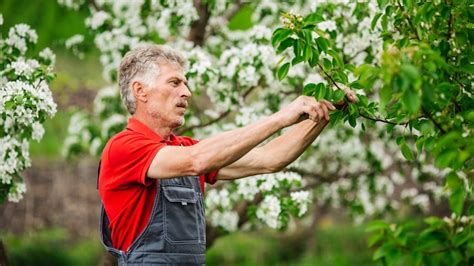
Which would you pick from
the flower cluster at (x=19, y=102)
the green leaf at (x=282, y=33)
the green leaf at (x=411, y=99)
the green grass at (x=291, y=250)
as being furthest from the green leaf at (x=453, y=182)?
the green grass at (x=291, y=250)

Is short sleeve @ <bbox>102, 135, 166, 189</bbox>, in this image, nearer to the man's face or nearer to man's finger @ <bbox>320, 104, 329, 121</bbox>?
the man's face

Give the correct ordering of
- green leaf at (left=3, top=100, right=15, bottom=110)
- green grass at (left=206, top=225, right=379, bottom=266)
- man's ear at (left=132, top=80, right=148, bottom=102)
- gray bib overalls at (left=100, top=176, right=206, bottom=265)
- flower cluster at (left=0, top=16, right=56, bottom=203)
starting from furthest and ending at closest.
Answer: green grass at (left=206, top=225, right=379, bottom=266) < flower cluster at (left=0, top=16, right=56, bottom=203) < green leaf at (left=3, top=100, right=15, bottom=110) < man's ear at (left=132, top=80, right=148, bottom=102) < gray bib overalls at (left=100, top=176, right=206, bottom=265)

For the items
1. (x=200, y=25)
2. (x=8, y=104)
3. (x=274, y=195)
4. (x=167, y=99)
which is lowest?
(x=274, y=195)

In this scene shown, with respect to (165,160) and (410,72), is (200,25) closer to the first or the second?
(165,160)

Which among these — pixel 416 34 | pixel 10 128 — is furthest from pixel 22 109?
pixel 416 34

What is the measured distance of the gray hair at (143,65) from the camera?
360 centimetres

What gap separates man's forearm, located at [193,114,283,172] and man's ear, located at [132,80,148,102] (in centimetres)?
67

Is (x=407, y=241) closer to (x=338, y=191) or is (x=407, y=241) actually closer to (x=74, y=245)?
(x=338, y=191)

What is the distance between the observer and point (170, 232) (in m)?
3.36

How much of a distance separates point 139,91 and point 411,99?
1.70 metres

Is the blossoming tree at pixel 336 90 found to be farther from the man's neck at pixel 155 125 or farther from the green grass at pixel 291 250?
the man's neck at pixel 155 125

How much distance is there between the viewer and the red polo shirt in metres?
3.21

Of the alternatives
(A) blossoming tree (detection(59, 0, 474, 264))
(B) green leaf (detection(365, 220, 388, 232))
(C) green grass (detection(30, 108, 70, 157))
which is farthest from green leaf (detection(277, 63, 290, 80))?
(C) green grass (detection(30, 108, 70, 157))

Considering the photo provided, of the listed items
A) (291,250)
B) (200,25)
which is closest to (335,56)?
(200,25)
